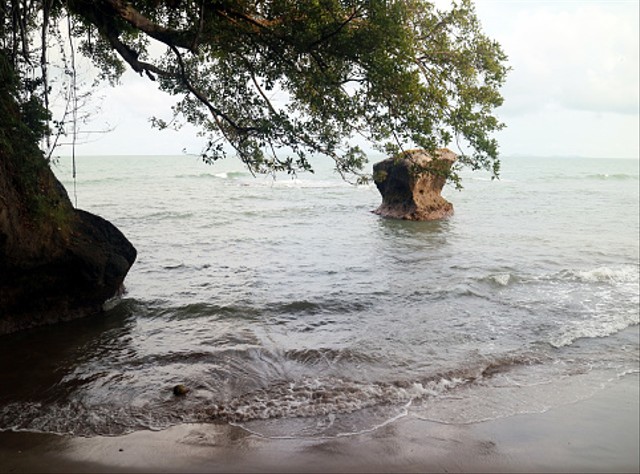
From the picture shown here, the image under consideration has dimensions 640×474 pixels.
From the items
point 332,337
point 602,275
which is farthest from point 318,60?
point 602,275

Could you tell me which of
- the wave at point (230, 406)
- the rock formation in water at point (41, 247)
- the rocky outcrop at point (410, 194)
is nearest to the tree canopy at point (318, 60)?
the rock formation in water at point (41, 247)

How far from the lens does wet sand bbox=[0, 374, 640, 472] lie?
14.6ft

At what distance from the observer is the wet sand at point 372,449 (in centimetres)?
445

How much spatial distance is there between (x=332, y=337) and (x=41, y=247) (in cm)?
467

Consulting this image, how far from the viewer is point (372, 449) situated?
479 centimetres

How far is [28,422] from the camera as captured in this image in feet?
17.3

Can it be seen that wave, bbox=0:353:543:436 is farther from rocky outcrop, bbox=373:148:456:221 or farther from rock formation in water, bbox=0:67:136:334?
rocky outcrop, bbox=373:148:456:221

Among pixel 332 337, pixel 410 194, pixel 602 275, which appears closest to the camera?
pixel 332 337

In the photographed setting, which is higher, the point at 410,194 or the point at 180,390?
the point at 410,194

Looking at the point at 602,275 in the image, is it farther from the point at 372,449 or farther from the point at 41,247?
the point at 41,247

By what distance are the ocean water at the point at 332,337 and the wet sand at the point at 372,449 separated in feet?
0.77

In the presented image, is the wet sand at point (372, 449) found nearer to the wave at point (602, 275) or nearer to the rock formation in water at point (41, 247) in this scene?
the rock formation in water at point (41, 247)

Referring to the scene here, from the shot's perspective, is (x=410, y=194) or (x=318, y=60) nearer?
(x=318, y=60)

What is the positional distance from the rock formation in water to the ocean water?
435mm
